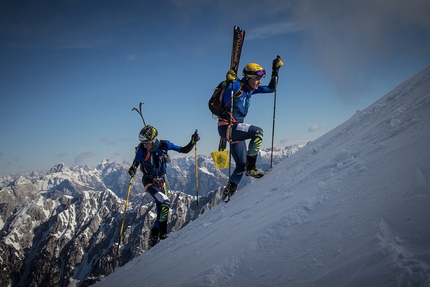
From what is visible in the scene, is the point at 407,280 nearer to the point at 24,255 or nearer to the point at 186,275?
the point at 186,275

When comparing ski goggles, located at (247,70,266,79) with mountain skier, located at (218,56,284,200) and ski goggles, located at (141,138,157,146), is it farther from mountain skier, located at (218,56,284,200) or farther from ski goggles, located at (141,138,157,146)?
ski goggles, located at (141,138,157,146)

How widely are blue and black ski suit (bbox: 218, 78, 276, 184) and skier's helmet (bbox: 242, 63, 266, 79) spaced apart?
20 cm

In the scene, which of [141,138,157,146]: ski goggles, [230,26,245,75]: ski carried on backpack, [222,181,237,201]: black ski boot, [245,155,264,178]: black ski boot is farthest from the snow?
[230,26,245,75]: ski carried on backpack

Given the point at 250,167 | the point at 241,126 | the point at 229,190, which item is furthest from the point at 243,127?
the point at 229,190

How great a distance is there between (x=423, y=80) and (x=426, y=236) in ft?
16.9

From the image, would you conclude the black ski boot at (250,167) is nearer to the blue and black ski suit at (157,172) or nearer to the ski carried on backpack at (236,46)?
the blue and black ski suit at (157,172)

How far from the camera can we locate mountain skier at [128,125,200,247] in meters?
8.62

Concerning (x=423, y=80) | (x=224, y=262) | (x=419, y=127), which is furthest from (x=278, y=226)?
(x=423, y=80)

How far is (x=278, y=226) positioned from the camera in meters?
2.69

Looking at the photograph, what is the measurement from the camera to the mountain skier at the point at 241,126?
23.1 feet

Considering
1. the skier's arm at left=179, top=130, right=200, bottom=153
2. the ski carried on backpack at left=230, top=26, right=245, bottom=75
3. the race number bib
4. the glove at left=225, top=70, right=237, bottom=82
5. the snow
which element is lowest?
the snow

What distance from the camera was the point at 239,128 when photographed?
7.07m

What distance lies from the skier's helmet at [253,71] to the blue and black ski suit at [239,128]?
0.65ft

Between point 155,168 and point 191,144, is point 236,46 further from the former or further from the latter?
point 155,168
